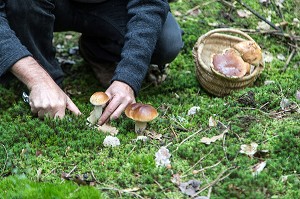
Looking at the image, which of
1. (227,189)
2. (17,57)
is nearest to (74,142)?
(17,57)

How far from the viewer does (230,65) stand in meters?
5.54

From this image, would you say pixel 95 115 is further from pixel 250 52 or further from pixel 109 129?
pixel 250 52

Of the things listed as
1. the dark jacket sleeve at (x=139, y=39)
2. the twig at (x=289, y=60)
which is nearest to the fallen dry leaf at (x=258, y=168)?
the dark jacket sleeve at (x=139, y=39)

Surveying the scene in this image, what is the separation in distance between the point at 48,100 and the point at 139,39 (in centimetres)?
100

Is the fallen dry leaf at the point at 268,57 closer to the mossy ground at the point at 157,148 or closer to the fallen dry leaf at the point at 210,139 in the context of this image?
the mossy ground at the point at 157,148

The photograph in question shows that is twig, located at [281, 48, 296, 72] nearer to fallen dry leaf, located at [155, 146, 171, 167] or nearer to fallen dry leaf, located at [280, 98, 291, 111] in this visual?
fallen dry leaf, located at [280, 98, 291, 111]

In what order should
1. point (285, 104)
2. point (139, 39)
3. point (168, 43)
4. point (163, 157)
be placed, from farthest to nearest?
1. point (168, 43)
2. point (285, 104)
3. point (139, 39)
4. point (163, 157)

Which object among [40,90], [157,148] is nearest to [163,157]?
[157,148]

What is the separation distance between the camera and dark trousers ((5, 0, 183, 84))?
4746 millimetres

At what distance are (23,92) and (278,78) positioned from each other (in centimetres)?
283

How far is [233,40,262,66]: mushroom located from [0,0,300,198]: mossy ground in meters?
0.36

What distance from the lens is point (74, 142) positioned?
4270 mm

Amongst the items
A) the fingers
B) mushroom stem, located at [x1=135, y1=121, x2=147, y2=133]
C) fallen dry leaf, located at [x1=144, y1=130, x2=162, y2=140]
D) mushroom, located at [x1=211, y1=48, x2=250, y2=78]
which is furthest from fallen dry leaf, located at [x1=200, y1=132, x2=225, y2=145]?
mushroom, located at [x1=211, y1=48, x2=250, y2=78]

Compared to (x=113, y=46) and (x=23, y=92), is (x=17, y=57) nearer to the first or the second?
(x=23, y=92)
